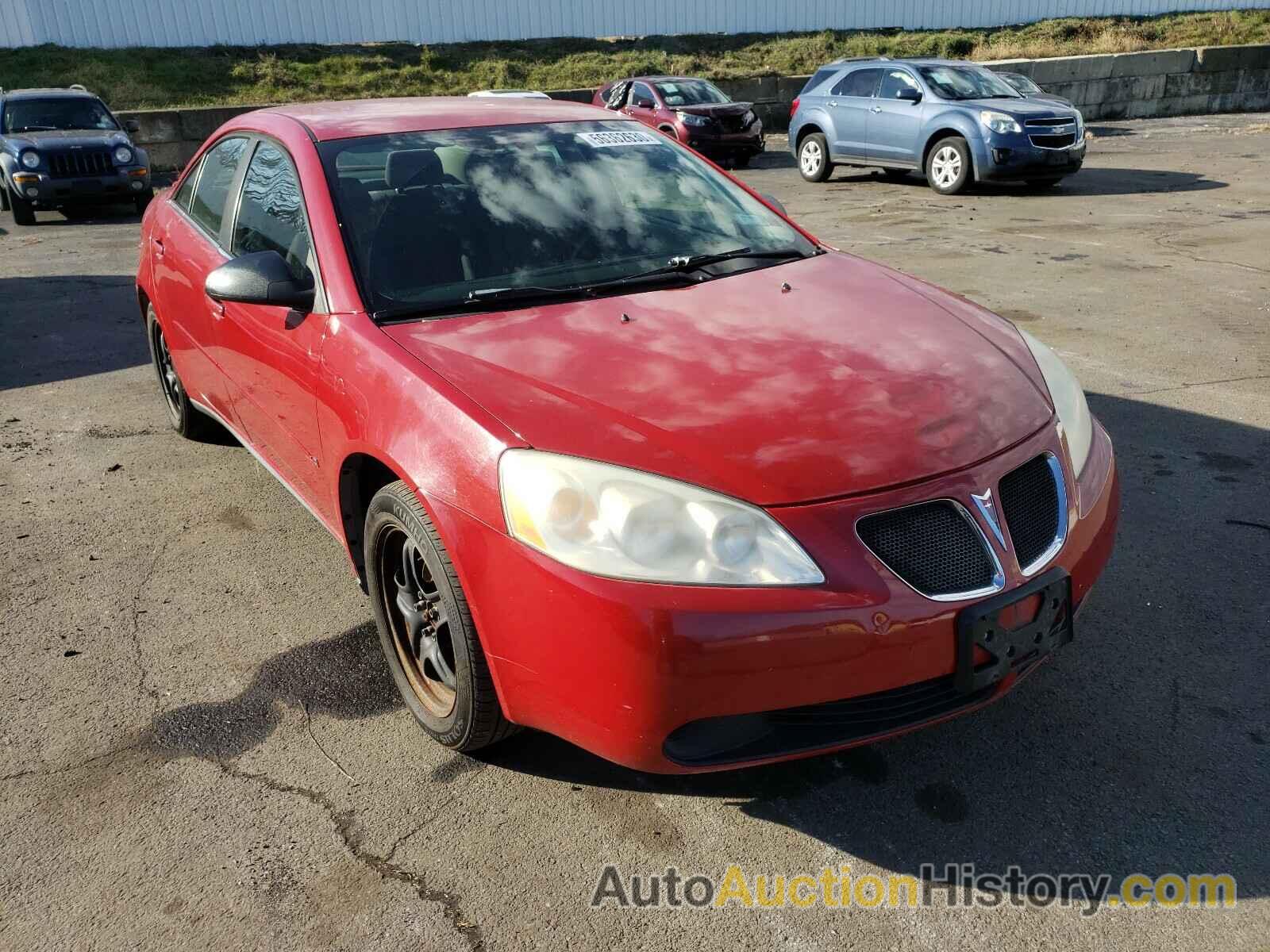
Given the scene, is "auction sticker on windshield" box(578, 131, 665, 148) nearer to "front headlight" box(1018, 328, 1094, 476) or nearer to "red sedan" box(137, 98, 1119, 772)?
"red sedan" box(137, 98, 1119, 772)

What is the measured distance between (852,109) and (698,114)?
3.45 m

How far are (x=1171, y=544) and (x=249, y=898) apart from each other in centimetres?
326

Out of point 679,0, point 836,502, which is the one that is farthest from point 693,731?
point 679,0

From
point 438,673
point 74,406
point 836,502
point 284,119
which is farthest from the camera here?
point 74,406

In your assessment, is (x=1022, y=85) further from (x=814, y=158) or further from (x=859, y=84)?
(x=814, y=158)

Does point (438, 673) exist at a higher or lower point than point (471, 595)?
lower

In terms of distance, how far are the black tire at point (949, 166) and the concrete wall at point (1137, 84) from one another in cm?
1044

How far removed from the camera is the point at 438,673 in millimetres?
2830

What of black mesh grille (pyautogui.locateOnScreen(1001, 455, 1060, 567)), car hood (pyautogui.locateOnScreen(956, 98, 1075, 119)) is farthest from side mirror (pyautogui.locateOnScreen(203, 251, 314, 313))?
car hood (pyautogui.locateOnScreen(956, 98, 1075, 119))

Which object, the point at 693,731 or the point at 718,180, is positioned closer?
the point at 693,731

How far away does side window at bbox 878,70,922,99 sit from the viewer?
1380 cm

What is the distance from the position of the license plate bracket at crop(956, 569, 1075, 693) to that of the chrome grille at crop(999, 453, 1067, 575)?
6 cm

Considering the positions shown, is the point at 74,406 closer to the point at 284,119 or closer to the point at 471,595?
the point at 284,119

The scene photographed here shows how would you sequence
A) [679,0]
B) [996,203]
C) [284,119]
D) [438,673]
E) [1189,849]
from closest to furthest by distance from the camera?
[1189,849]
[438,673]
[284,119]
[996,203]
[679,0]
